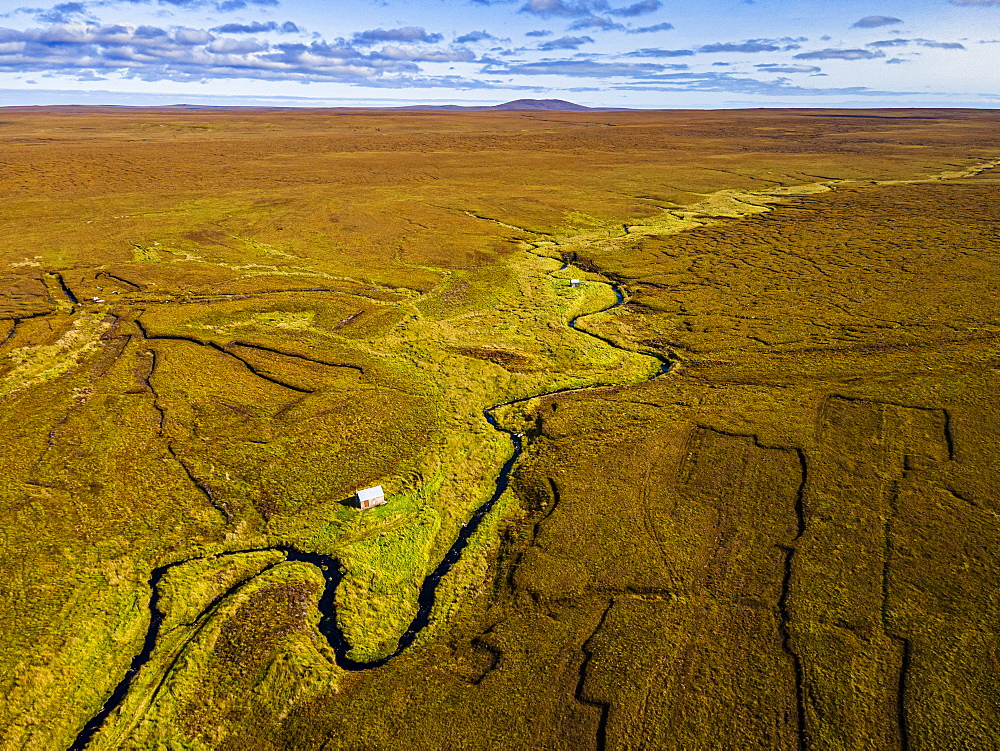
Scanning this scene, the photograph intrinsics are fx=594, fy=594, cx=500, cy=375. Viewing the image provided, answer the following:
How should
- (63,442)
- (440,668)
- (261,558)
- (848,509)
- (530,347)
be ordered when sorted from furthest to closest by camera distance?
(530,347) → (63,442) → (848,509) → (261,558) → (440,668)

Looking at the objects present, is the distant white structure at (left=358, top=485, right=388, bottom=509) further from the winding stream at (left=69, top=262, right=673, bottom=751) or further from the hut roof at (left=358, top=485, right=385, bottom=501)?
the winding stream at (left=69, top=262, right=673, bottom=751)

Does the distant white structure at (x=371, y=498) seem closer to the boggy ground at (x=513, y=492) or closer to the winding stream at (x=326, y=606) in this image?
the boggy ground at (x=513, y=492)

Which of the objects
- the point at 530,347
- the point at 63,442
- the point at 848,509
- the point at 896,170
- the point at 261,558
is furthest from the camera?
the point at 896,170

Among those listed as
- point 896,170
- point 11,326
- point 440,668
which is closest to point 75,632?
point 440,668

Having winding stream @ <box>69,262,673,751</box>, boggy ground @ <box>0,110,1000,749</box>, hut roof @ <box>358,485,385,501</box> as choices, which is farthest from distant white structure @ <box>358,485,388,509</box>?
winding stream @ <box>69,262,673,751</box>

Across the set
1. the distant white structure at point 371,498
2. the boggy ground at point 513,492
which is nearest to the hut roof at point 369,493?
the distant white structure at point 371,498

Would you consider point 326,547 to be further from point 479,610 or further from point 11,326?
point 11,326
